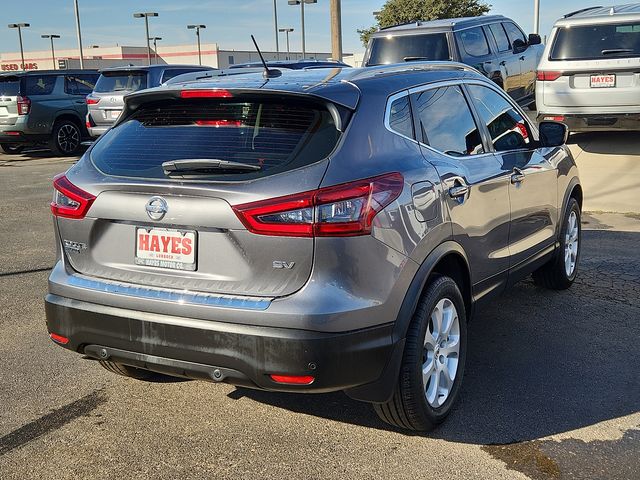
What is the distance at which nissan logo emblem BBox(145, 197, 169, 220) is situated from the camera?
121 inches

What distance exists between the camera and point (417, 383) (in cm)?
332

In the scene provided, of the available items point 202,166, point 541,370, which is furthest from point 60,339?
point 541,370

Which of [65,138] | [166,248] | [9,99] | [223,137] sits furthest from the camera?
[65,138]

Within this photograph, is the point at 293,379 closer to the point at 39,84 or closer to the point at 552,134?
the point at 552,134

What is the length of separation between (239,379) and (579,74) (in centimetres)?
952

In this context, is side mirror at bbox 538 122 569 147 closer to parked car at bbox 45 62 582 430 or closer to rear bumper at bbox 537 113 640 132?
parked car at bbox 45 62 582 430

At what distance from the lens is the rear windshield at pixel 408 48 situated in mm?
11617

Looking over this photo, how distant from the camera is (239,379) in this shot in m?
3.02

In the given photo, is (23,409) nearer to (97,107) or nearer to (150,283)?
(150,283)

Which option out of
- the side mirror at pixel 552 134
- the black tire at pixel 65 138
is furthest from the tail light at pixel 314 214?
the black tire at pixel 65 138

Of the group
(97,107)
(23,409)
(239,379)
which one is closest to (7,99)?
(97,107)

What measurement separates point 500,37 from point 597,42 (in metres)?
2.12

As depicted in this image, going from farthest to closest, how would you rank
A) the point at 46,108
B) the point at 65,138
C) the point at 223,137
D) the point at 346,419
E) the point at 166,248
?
the point at 65,138, the point at 46,108, the point at 346,419, the point at 223,137, the point at 166,248

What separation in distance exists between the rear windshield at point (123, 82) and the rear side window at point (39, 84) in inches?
73.3
